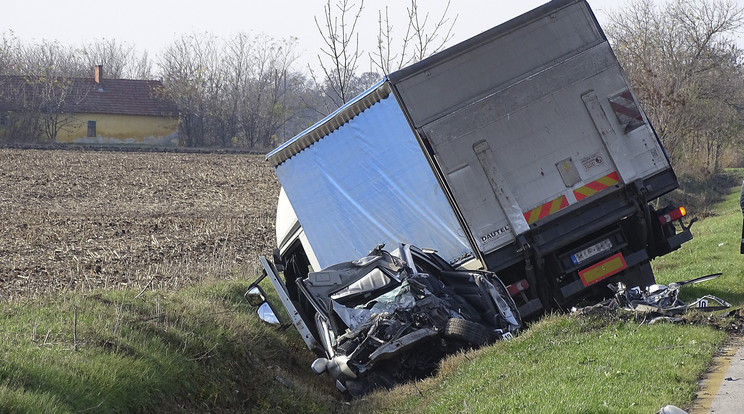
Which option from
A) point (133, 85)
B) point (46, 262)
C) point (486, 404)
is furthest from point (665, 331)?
point (133, 85)

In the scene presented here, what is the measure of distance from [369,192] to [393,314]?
2.63m

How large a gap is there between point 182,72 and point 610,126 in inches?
3016

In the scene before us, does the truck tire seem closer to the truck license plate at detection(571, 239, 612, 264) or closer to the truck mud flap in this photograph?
the truck mud flap

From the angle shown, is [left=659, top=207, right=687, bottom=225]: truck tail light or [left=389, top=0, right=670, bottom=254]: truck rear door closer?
[left=389, top=0, right=670, bottom=254]: truck rear door

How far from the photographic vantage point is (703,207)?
33562 millimetres

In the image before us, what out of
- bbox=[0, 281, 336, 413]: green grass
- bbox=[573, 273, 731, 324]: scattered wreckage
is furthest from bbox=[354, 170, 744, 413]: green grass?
bbox=[0, 281, 336, 413]: green grass

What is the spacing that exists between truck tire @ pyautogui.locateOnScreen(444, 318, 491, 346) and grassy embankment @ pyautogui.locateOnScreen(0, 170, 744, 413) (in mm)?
278

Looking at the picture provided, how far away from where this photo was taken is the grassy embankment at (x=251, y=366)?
22.5 feet

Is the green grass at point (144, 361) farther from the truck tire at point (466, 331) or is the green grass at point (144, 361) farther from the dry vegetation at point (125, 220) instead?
the dry vegetation at point (125, 220)

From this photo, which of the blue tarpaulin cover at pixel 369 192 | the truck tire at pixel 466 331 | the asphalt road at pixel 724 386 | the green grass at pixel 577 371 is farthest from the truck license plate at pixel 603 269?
the asphalt road at pixel 724 386

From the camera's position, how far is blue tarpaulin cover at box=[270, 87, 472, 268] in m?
11.3

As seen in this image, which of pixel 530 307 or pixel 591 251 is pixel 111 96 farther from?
pixel 530 307

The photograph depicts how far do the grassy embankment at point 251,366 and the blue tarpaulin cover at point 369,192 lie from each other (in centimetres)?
186

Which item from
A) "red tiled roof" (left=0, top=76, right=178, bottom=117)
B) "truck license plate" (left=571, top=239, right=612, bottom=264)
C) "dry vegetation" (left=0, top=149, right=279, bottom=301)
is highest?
"red tiled roof" (left=0, top=76, right=178, bottom=117)
